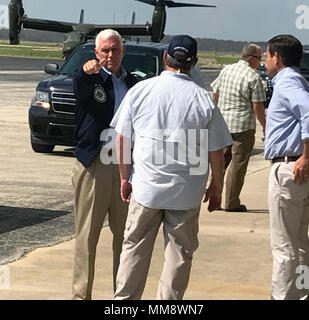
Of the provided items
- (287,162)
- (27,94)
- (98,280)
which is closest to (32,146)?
(98,280)

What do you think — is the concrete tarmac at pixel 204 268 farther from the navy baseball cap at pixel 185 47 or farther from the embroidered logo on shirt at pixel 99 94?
the navy baseball cap at pixel 185 47

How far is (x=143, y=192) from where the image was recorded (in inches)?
233

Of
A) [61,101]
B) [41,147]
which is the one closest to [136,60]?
[61,101]

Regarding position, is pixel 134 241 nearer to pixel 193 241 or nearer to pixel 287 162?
pixel 193 241

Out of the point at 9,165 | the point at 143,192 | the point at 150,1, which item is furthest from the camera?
the point at 150,1

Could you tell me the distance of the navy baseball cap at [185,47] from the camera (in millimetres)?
5879

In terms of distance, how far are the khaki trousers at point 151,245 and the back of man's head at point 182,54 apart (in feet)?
2.86

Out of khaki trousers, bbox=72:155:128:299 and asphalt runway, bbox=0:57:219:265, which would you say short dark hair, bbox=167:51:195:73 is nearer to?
khaki trousers, bbox=72:155:128:299

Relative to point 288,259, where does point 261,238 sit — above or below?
below

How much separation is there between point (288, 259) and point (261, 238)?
10.3 ft
